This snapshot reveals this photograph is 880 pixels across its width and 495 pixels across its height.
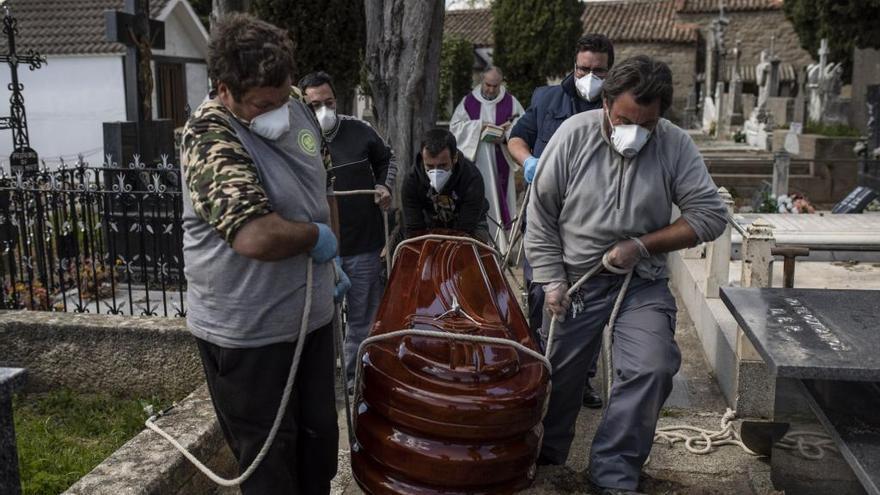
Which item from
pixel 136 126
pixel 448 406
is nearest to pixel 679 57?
pixel 136 126

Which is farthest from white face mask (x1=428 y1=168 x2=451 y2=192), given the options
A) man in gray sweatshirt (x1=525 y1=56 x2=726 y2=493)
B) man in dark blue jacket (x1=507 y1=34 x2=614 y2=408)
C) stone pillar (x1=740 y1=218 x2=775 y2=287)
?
stone pillar (x1=740 y1=218 x2=775 y2=287)

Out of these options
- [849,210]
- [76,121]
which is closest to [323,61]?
[849,210]

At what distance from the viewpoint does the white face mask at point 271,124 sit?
8.05ft

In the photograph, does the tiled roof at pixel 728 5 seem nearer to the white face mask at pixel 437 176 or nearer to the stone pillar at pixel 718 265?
the stone pillar at pixel 718 265

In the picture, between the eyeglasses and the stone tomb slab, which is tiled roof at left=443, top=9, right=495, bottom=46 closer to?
the eyeglasses

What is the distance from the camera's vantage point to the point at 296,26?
1050cm

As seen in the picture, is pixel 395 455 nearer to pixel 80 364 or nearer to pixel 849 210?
pixel 80 364

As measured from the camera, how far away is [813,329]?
9.59 feet

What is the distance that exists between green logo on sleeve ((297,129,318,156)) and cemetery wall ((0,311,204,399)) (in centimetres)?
194

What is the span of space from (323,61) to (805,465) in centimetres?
876

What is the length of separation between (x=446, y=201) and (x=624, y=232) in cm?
160

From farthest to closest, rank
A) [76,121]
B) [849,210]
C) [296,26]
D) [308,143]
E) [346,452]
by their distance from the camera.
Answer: [76,121]
[296,26]
[849,210]
[346,452]
[308,143]

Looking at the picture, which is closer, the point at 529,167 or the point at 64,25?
the point at 529,167

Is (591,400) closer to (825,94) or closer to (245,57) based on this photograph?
(245,57)
